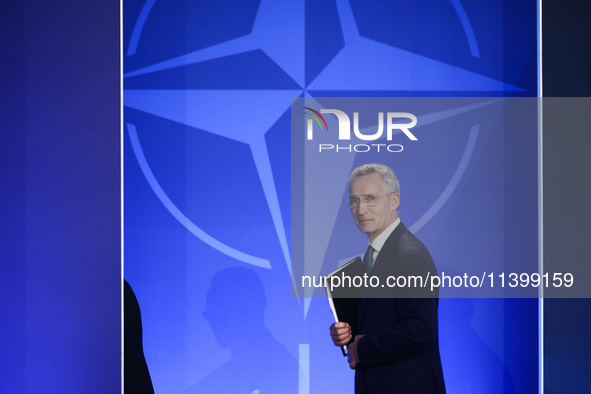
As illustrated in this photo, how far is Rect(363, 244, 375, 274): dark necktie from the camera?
2694 mm

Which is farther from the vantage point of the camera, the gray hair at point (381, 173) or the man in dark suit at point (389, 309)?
the gray hair at point (381, 173)

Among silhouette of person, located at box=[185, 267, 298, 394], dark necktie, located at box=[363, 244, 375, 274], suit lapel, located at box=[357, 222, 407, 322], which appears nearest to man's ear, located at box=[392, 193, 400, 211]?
suit lapel, located at box=[357, 222, 407, 322]

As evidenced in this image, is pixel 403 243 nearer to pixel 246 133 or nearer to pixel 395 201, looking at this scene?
pixel 395 201

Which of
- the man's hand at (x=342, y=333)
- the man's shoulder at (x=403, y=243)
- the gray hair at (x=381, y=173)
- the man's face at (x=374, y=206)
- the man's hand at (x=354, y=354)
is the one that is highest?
the gray hair at (x=381, y=173)

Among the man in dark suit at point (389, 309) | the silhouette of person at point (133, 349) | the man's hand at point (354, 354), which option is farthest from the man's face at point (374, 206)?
the silhouette of person at point (133, 349)

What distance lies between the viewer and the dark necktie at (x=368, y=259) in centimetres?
269

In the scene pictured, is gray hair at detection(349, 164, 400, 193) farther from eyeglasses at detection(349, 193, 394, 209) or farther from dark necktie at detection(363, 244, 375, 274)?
dark necktie at detection(363, 244, 375, 274)

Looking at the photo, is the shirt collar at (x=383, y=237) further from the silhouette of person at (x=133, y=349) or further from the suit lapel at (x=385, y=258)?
the silhouette of person at (x=133, y=349)

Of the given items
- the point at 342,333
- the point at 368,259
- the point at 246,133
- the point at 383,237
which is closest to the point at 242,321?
the point at 342,333

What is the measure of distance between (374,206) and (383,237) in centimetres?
17

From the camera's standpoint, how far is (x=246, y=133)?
274 cm

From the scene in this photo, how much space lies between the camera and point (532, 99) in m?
2.73

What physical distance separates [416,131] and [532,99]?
0.63 m

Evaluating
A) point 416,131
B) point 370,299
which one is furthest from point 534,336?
point 416,131
